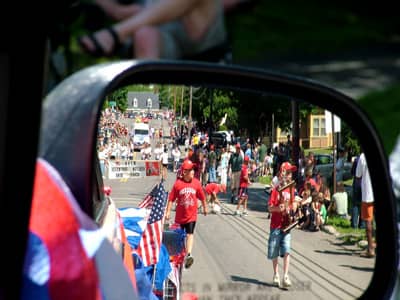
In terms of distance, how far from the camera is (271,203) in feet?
4.11

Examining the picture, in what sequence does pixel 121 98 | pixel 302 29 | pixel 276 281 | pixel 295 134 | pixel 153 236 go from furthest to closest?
pixel 153 236
pixel 276 281
pixel 295 134
pixel 302 29
pixel 121 98

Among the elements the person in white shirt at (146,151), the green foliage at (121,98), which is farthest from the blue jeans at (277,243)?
the green foliage at (121,98)

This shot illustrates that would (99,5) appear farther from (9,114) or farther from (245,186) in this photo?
(245,186)

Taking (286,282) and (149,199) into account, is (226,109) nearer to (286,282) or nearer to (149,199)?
(149,199)

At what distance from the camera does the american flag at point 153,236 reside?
1.39 metres

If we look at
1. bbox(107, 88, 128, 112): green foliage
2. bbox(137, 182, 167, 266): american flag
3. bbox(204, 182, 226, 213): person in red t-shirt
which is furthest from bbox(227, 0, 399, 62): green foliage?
bbox(137, 182, 167, 266): american flag

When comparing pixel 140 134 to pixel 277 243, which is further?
pixel 277 243

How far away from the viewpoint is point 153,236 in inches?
59.3

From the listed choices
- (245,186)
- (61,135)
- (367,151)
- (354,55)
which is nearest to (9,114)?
(61,135)

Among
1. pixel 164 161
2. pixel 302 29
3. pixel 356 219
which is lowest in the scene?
pixel 356 219

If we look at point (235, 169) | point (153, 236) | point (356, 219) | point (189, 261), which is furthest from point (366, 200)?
point (153, 236)

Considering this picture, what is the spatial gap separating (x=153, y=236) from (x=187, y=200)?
0.34 metres

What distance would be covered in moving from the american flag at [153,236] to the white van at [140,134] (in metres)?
0.28

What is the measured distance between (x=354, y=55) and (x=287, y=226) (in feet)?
1.40
